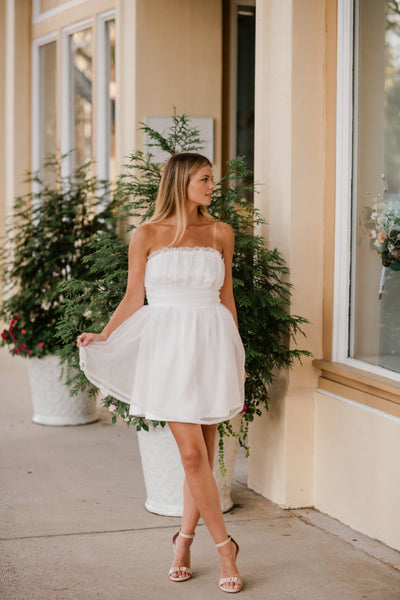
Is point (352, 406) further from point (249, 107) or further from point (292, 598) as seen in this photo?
point (249, 107)

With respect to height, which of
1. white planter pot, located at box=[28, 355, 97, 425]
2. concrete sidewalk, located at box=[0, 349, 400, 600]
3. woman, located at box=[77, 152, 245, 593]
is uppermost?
woman, located at box=[77, 152, 245, 593]

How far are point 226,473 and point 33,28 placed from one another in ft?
21.9

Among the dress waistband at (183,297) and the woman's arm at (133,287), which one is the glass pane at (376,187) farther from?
the woman's arm at (133,287)

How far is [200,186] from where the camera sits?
375cm

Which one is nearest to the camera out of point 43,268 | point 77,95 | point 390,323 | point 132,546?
point 132,546

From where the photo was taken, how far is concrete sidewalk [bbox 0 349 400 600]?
3660 mm

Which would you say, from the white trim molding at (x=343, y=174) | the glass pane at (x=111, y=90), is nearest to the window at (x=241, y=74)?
the glass pane at (x=111, y=90)

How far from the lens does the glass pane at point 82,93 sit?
8.39 metres

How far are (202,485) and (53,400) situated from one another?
10.8ft

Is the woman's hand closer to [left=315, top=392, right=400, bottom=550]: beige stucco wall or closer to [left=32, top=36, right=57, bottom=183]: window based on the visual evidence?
[left=315, top=392, right=400, bottom=550]: beige stucco wall

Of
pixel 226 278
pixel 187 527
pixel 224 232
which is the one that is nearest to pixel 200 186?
pixel 224 232

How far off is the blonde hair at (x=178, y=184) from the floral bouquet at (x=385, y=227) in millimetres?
1041

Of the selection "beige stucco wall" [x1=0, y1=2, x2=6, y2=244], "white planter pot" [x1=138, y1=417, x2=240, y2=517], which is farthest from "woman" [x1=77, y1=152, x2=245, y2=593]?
"beige stucco wall" [x1=0, y1=2, x2=6, y2=244]

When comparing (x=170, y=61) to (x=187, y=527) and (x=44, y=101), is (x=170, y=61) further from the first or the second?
(x=187, y=527)
